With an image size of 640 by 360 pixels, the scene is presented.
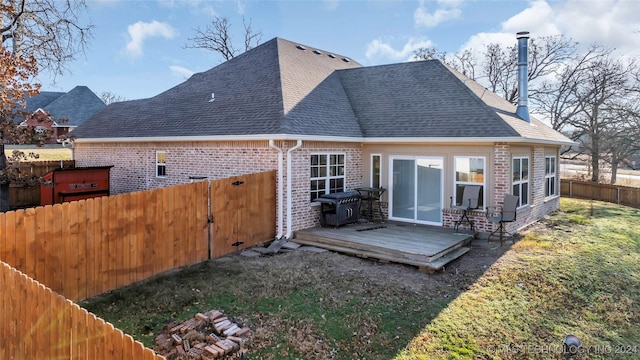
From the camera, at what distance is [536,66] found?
30.4 m

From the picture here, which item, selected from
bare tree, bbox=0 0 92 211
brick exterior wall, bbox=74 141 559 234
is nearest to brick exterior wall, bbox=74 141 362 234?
brick exterior wall, bbox=74 141 559 234

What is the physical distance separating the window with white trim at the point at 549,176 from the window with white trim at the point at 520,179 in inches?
104

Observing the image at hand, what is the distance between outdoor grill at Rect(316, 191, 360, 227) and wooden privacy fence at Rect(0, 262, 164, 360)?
745cm

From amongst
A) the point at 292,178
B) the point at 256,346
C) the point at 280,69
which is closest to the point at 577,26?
the point at 280,69

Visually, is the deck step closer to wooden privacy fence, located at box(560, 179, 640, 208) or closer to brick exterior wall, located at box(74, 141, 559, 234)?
brick exterior wall, located at box(74, 141, 559, 234)

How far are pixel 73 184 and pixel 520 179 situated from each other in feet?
47.5

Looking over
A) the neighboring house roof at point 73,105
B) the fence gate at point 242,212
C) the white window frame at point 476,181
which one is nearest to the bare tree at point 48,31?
the fence gate at point 242,212

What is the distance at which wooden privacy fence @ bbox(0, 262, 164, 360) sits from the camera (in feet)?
10.3

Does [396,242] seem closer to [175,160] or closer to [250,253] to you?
[250,253]

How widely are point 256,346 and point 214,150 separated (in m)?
7.76

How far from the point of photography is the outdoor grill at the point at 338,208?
10.8 m

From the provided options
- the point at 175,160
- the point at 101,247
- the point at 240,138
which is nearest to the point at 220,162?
the point at 240,138

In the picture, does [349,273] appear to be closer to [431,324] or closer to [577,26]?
[431,324]

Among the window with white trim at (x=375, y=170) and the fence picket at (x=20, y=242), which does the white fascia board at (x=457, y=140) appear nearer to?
the window with white trim at (x=375, y=170)
